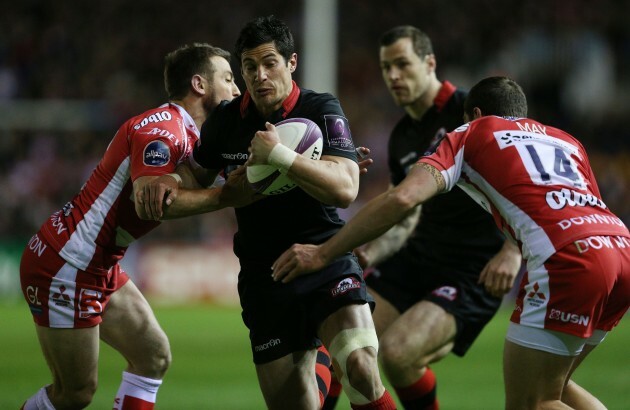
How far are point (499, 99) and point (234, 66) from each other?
14558mm

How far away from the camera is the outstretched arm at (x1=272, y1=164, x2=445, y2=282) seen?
16.1ft

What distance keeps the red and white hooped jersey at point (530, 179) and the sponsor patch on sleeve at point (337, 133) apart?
0.48 metres

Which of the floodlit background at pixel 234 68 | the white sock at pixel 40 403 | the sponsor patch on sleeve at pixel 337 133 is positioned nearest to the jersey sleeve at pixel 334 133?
the sponsor patch on sleeve at pixel 337 133

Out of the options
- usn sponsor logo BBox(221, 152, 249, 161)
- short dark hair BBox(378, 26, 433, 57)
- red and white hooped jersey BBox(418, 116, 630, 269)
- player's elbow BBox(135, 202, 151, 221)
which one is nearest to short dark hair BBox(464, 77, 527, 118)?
red and white hooped jersey BBox(418, 116, 630, 269)

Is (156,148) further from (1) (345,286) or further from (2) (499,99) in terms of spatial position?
(2) (499,99)

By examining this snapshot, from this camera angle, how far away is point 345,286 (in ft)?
17.9

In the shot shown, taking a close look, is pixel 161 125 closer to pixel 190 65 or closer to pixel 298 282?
pixel 190 65

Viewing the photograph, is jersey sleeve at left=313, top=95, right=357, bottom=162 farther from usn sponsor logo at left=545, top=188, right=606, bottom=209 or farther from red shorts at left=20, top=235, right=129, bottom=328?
red shorts at left=20, top=235, right=129, bottom=328

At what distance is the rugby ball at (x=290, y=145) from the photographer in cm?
519

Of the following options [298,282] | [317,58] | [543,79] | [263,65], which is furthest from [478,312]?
[543,79]

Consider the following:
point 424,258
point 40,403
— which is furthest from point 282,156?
point 424,258

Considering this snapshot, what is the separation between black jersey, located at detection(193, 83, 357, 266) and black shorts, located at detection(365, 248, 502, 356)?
5.67 feet

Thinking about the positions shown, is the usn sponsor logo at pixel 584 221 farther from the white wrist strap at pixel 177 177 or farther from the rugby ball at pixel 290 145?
the white wrist strap at pixel 177 177

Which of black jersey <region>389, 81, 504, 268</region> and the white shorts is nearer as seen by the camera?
the white shorts
